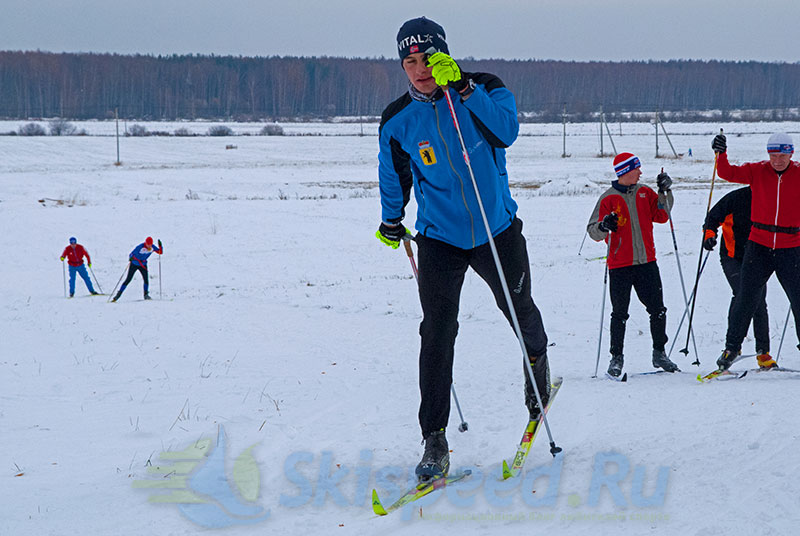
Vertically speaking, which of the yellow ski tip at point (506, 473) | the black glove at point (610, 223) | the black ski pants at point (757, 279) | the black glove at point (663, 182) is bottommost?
the yellow ski tip at point (506, 473)

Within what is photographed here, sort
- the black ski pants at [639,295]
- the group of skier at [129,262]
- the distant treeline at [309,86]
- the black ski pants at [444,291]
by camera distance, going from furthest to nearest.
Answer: the distant treeline at [309,86], the group of skier at [129,262], the black ski pants at [639,295], the black ski pants at [444,291]

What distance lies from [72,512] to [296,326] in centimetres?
595

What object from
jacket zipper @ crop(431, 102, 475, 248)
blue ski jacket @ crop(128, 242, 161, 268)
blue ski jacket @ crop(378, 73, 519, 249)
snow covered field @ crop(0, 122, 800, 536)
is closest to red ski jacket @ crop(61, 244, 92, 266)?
snow covered field @ crop(0, 122, 800, 536)

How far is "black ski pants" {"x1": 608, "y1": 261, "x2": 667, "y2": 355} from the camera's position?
6.13 m

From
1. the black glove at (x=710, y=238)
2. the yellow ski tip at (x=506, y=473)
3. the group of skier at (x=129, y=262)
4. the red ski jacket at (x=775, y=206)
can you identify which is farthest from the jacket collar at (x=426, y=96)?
the group of skier at (x=129, y=262)

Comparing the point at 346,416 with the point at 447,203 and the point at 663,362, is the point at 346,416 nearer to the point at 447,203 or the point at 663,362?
the point at 447,203

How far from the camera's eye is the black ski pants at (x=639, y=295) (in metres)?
6.13

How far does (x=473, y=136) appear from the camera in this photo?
3.46 metres

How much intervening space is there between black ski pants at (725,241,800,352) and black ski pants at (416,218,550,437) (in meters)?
2.80

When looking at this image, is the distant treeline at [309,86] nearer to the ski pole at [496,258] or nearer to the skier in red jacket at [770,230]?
the skier in red jacket at [770,230]

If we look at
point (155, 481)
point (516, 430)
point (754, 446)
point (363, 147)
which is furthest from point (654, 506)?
point (363, 147)

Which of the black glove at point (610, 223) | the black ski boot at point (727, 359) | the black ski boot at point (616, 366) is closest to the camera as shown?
the black ski boot at point (727, 359)

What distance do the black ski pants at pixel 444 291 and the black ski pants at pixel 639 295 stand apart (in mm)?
2754

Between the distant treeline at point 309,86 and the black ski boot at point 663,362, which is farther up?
the distant treeline at point 309,86
